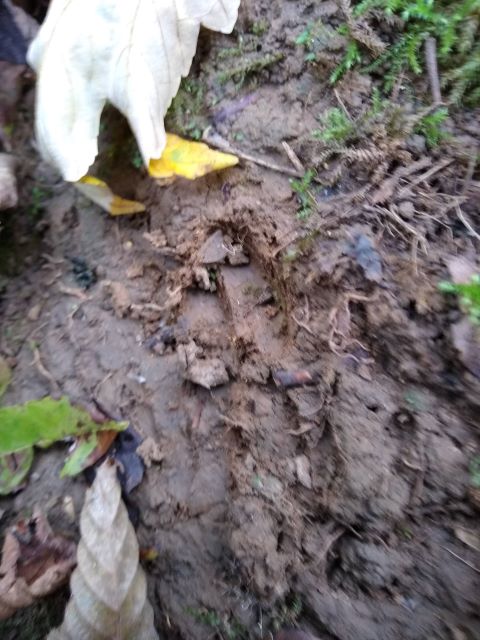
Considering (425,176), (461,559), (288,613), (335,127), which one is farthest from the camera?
(335,127)

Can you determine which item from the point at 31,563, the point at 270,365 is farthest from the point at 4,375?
the point at 270,365

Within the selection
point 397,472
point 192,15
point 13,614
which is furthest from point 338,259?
point 13,614

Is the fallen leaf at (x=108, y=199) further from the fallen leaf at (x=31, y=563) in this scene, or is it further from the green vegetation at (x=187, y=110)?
the fallen leaf at (x=31, y=563)

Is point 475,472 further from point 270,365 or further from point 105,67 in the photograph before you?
point 105,67

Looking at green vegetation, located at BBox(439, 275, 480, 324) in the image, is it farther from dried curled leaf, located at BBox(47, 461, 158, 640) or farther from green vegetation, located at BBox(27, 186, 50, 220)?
green vegetation, located at BBox(27, 186, 50, 220)

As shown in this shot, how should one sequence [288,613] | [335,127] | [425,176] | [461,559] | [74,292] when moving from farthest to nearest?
[74,292]
[335,127]
[425,176]
[288,613]
[461,559]

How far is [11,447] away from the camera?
49.3 inches

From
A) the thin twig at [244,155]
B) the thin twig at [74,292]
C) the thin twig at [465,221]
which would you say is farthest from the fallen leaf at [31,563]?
the thin twig at [465,221]

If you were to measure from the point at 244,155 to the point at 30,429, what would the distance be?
36.5 inches

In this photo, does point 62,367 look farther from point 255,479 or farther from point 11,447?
point 255,479

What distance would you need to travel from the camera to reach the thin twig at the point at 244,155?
1311 millimetres

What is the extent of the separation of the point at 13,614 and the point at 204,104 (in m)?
1.43

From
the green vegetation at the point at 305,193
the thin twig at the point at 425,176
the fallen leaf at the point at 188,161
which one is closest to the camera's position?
the thin twig at the point at 425,176

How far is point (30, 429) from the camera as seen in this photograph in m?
1.26
